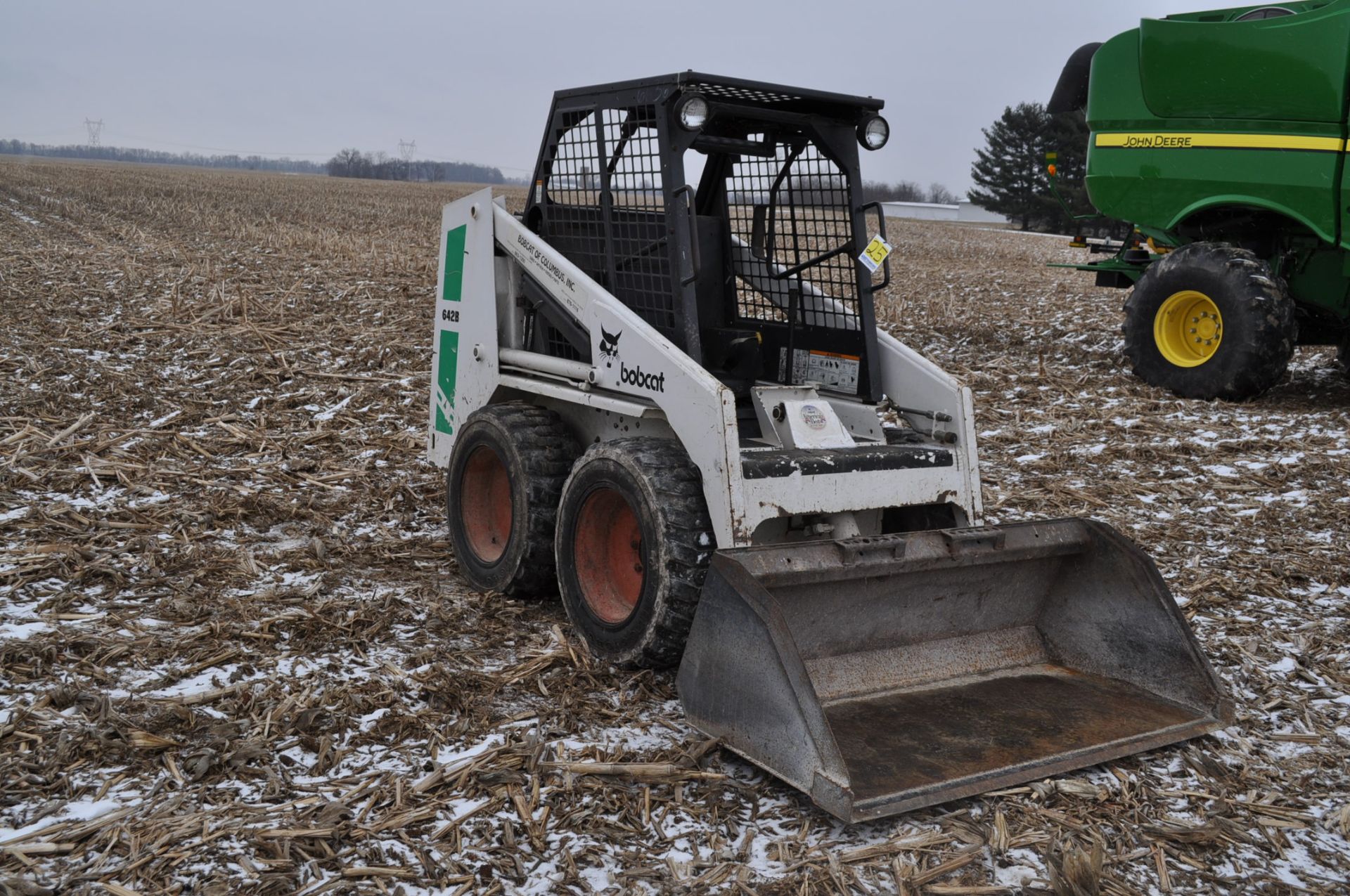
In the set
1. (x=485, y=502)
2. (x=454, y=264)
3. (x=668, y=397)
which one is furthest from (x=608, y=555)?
(x=454, y=264)

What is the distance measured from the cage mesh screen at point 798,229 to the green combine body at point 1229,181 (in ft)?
16.6

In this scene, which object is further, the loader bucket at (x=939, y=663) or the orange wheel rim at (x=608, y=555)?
the orange wheel rim at (x=608, y=555)

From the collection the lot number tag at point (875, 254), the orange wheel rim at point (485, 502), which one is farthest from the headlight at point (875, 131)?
the orange wheel rim at point (485, 502)

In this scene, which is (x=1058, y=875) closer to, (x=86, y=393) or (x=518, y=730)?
(x=518, y=730)

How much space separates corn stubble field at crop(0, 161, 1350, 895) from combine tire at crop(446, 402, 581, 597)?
16 cm

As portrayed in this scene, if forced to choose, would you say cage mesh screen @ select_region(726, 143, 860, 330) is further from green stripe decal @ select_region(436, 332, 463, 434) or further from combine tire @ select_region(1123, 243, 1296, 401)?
combine tire @ select_region(1123, 243, 1296, 401)

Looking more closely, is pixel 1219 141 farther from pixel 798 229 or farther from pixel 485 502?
pixel 485 502

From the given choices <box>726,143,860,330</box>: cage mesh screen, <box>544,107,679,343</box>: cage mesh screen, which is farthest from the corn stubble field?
<box>726,143,860,330</box>: cage mesh screen

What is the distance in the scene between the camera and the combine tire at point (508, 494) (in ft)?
16.0

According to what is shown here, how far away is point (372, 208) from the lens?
95.1ft

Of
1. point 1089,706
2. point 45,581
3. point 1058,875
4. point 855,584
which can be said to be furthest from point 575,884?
point 45,581

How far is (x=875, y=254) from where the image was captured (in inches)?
189

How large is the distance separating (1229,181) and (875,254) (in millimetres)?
5598

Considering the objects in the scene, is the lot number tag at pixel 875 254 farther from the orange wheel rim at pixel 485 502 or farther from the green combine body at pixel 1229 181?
the green combine body at pixel 1229 181
